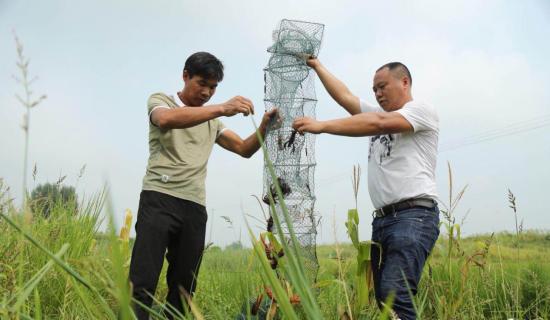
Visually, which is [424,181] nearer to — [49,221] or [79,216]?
[79,216]

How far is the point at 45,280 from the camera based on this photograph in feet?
12.4

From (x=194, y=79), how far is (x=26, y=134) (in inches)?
103

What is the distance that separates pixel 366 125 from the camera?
2.93 metres

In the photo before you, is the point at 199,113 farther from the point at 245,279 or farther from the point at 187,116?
the point at 245,279

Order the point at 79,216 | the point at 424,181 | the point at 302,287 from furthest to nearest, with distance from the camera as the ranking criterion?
the point at 79,216, the point at 424,181, the point at 302,287

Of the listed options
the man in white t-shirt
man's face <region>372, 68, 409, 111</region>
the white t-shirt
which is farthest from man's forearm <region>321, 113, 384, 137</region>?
man's face <region>372, 68, 409, 111</region>

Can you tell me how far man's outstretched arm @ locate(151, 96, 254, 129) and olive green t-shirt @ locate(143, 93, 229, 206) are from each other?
21 centimetres

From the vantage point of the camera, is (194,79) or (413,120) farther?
(194,79)

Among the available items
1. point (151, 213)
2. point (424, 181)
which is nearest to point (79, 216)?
point (151, 213)

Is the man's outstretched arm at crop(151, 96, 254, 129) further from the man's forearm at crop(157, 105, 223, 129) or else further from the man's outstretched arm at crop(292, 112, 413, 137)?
the man's outstretched arm at crop(292, 112, 413, 137)

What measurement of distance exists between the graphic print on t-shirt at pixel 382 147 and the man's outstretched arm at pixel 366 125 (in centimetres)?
20

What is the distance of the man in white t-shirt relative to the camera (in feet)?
9.26

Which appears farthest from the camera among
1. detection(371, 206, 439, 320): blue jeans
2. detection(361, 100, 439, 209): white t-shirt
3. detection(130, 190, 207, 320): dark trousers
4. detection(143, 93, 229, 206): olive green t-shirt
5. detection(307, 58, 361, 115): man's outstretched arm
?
detection(307, 58, 361, 115): man's outstretched arm

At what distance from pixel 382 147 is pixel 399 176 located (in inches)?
11.2
